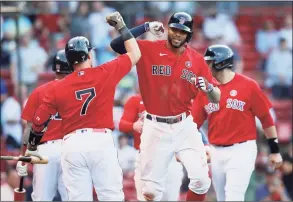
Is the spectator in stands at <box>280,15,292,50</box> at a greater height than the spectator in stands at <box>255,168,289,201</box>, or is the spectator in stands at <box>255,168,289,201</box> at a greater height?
the spectator in stands at <box>280,15,292,50</box>

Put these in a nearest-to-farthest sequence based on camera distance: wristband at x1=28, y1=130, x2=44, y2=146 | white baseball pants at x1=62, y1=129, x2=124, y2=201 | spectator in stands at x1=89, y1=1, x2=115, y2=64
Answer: white baseball pants at x1=62, y1=129, x2=124, y2=201, wristband at x1=28, y1=130, x2=44, y2=146, spectator in stands at x1=89, y1=1, x2=115, y2=64

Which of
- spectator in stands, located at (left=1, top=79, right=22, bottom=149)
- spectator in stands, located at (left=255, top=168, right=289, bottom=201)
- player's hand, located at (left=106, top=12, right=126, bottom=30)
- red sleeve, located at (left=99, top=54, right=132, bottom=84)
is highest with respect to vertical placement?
player's hand, located at (left=106, top=12, right=126, bottom=30)

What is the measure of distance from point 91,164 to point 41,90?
1.55 metres

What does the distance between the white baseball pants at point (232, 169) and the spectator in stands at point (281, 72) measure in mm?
6642

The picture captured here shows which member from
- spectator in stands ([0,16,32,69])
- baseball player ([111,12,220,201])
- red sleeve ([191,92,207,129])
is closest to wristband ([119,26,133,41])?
baseball player ([111,12,220,201])

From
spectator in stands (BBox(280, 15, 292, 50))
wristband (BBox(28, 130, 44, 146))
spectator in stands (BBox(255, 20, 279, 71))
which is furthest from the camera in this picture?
spectator in stands (BBox(255, 20, 279, 71))

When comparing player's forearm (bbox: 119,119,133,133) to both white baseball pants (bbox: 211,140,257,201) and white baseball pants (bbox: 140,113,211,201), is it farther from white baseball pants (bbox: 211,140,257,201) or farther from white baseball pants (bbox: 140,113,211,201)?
white baseball pants (bbox: 211,140,257,201)

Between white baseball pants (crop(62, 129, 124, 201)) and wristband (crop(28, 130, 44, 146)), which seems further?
wristband (crop(28, 130, 44, 146))

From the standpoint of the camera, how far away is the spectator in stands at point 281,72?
57.4 ft

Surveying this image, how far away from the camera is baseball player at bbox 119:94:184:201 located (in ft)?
35.5

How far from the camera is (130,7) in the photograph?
17.2 meters

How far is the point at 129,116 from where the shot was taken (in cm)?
1115

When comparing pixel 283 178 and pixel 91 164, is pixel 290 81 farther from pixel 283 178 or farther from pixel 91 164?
pixel 91 164

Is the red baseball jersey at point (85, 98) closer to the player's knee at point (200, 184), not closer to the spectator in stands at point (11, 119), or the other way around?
the player's knee at point (200, 184)
